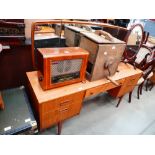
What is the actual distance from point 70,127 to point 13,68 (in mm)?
926

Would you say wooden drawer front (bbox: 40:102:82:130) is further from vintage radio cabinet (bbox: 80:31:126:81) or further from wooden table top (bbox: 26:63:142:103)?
vintage radio cabinet (bbox: 80:31:126:81)

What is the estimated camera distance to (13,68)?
59.6 inches

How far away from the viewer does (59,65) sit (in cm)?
107

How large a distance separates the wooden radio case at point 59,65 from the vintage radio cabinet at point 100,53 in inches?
4.9

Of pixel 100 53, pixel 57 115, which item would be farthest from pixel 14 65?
A: pixel 100 53

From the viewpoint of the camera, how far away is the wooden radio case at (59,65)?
1014mm

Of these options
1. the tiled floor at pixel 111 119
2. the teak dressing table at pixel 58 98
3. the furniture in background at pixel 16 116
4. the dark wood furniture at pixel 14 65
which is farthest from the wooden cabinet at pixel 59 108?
the dark wood furniture at pixel 14 65

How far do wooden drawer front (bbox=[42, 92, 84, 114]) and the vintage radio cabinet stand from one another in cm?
24

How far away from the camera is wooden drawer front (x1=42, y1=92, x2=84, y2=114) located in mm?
1106

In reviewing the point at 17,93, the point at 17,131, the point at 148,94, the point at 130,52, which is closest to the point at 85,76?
the point at 17,93

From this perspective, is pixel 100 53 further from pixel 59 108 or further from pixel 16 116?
pixel 16 116

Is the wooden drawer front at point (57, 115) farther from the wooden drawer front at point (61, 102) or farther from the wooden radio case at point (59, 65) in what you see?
the wooden radio case at point (59, 65)
